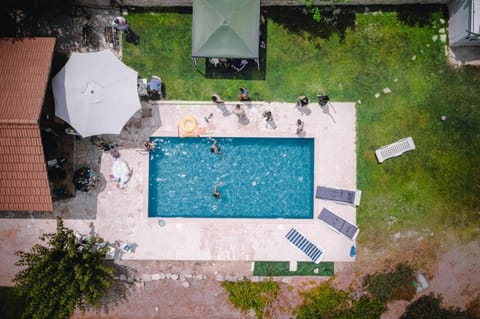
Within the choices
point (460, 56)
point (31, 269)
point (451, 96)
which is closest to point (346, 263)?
point (451, 96)

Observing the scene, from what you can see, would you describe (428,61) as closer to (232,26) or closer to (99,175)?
(232,26)

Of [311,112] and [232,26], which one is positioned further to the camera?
[311,112]

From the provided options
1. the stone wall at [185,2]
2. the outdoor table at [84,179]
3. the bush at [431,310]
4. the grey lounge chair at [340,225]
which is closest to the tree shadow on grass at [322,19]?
the stone wall at [185,2]

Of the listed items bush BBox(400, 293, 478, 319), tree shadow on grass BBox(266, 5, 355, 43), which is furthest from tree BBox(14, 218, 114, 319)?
bush BBox(400, 293, 478, 319)

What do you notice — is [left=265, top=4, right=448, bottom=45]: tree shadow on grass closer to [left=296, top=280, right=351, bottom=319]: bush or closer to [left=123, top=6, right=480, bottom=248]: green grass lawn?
[left=123, top=6, right=480, bottom=248]: green grass lawn

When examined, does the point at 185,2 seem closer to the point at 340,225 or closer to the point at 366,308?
the point at 340,225

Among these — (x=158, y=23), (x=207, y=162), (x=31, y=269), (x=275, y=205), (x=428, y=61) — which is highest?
(x=158, y=23)
